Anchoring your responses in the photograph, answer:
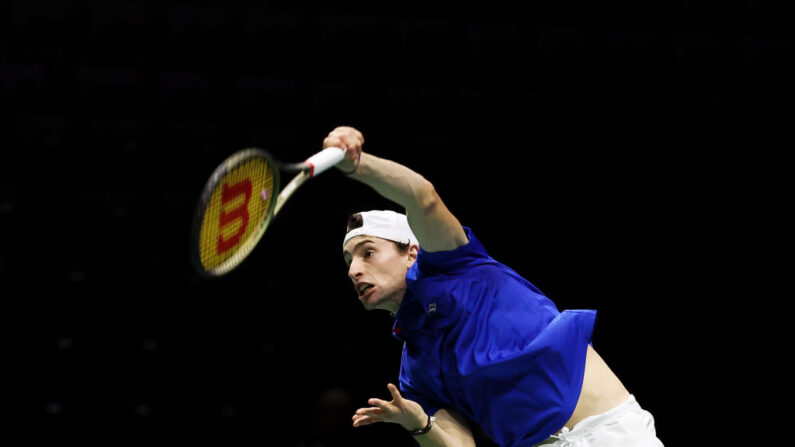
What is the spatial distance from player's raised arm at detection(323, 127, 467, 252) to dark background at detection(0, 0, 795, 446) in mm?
2395

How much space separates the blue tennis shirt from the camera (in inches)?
105

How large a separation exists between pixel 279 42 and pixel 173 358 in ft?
8.00

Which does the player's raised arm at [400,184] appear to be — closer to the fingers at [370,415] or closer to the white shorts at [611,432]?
the fingers at [370,415]

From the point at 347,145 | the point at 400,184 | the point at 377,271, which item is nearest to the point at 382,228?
the point at 377,271

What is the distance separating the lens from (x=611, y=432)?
263 cm

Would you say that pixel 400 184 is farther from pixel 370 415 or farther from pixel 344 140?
pixel 370 415

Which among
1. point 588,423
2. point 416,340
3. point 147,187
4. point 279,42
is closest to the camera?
point 588,423

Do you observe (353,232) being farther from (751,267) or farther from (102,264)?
(751,267)

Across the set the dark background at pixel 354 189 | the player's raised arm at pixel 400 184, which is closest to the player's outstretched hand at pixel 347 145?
the player's raised arm at pixel 400 184

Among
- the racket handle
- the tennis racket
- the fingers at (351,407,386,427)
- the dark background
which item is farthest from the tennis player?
the dark background

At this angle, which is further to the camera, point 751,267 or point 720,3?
point 720,3

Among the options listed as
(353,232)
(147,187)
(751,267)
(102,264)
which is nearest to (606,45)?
(751,267)

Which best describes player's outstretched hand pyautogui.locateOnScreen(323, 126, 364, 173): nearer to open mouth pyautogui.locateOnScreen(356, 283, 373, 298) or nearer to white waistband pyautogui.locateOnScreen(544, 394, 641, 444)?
open mouth pyautogui.locateOnScreen(356, 283, 373, 298)

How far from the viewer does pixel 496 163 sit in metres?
6.04
